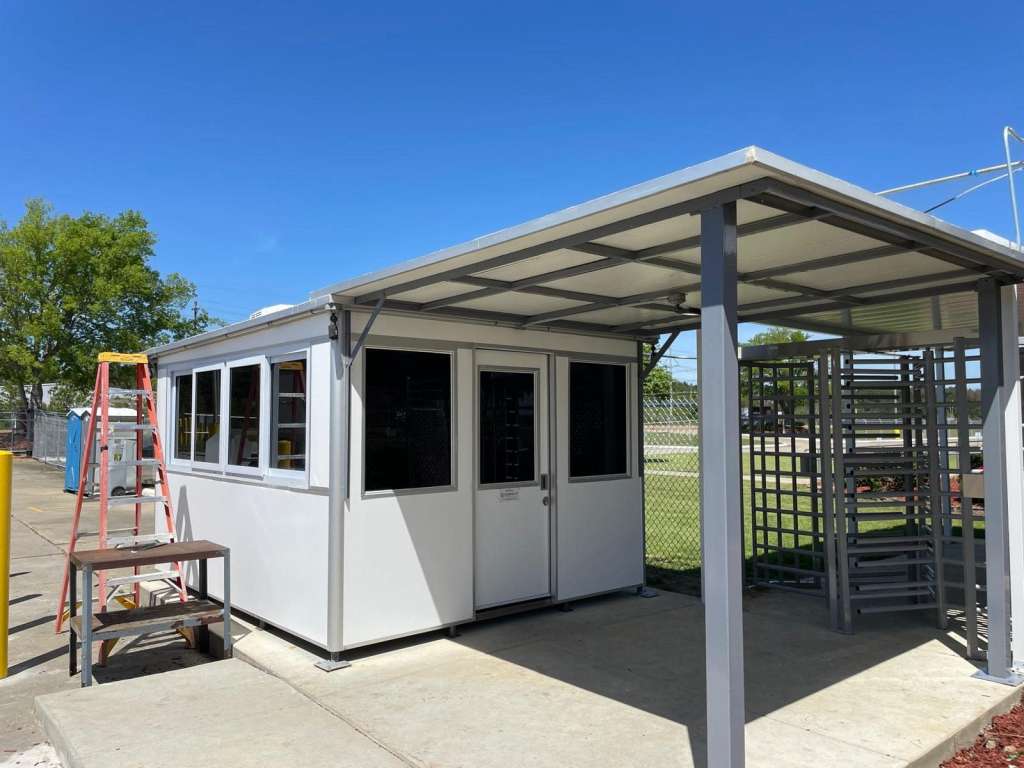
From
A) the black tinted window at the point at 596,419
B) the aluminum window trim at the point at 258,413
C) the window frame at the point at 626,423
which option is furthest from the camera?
the black tinted window at the point at 596,419

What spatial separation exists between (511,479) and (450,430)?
82 cm

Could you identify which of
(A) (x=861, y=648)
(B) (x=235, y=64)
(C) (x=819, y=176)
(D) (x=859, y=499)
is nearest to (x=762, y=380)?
(D) (x=859, y=499)

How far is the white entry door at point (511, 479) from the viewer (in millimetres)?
6254

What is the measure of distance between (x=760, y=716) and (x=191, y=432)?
20.8 ft

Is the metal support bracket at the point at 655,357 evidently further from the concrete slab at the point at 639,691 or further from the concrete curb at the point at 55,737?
the concrete curb at the point at 55,737

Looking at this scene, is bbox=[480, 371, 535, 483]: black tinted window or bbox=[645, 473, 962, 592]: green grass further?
bbox=[645, 473, 962, 592]: green grass

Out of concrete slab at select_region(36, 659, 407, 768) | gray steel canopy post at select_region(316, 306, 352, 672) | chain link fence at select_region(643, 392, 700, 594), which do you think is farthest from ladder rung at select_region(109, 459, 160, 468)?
chain link fence at select_region(643, 392, 700, 594)

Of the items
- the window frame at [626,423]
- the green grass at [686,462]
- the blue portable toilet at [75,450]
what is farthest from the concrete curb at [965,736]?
the blue portable toilet at [75,450]

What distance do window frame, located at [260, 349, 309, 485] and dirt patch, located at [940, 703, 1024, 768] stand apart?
463 cm

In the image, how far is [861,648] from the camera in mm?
5570

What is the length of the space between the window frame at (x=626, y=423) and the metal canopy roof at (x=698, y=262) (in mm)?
418

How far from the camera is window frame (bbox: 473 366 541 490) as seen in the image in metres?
6.21

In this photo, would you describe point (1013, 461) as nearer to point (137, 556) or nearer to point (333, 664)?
point (333, 664)

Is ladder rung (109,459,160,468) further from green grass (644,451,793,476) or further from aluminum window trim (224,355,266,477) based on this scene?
green grass (644,451,793,476)
